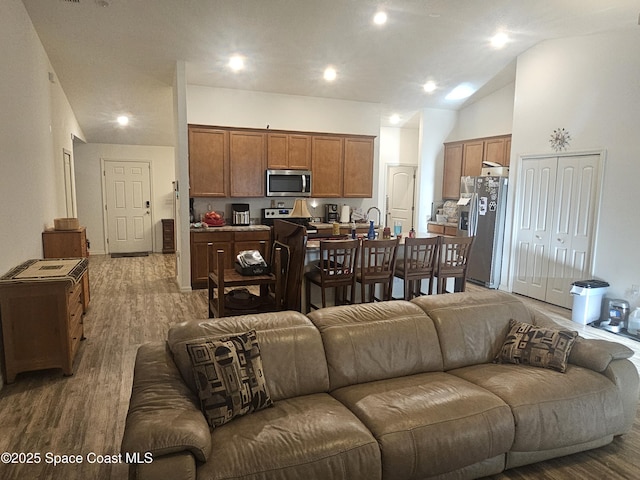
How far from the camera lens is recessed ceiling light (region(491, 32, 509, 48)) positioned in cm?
509

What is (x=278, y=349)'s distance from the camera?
2191mm

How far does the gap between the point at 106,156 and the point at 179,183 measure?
389cm

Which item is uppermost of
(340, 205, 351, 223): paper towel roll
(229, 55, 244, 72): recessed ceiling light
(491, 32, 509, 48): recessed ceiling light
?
(491, 32, 509, 48): recessed ceiling light

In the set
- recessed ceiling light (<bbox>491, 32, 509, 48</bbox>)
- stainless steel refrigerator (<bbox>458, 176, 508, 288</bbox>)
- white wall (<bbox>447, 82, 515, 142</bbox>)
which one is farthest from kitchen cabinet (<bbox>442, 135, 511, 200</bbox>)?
recessed ceiling light (<bbox>491, 32, 509, 48</bbox>)

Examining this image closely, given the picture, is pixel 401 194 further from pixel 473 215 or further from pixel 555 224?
pixel 555 224

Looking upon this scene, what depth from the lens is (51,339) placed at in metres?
3.15

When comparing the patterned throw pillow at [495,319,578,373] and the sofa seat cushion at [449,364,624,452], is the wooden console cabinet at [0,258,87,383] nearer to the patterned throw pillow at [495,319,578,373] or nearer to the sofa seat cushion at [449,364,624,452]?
the sofa seat cushion at [449,364,624,452]

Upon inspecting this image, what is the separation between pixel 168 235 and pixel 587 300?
7.51 metres

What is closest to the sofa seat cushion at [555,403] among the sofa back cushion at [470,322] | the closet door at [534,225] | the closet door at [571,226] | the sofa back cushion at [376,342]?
the sofa back cushion at [470,322]

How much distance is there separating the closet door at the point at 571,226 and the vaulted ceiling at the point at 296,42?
156 centimetres

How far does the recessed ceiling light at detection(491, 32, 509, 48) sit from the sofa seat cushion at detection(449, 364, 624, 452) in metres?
4.22

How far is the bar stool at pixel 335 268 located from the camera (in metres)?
3.87

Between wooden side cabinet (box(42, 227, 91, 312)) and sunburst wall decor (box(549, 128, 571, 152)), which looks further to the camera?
sunburst wall decor (box(549, 128, 571, 152))

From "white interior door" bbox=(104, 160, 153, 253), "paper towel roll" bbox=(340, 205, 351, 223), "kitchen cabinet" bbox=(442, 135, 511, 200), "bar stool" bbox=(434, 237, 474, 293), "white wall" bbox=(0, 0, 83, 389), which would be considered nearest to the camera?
"white wall" bbox=(0, 0, 83, 389)
